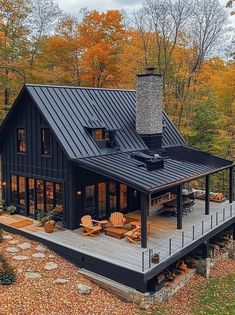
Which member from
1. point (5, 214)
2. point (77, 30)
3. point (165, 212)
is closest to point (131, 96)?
point (165, 212)

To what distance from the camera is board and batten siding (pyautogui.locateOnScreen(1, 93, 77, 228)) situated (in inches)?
590

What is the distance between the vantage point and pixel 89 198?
15.6 m

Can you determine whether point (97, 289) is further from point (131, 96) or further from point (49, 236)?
point (131, 96)

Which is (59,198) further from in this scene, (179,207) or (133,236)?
(179,207)

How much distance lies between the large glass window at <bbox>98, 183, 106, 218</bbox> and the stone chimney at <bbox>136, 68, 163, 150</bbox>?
12.5 feet

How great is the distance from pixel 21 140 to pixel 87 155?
3.88 meters

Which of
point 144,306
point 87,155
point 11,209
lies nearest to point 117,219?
point 87,155

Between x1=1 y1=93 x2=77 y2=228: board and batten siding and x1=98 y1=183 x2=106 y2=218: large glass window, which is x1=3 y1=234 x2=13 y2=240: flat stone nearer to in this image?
x1=1 y1=93 x2=77 y2=228: board and batten siding

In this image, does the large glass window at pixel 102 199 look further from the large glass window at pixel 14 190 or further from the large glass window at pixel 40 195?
the large glass window at pixel 14 190

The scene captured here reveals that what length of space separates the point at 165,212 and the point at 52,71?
1835 cm

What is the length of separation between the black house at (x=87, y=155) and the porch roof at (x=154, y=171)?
3 cm

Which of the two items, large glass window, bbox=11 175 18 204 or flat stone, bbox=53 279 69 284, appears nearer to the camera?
flat stone, bbox=53 279 69 284

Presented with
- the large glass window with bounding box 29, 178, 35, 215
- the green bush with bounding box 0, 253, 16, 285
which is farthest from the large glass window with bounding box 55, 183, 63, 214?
the green bush with bounding box 0, 253, 16, 285

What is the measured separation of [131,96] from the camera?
20922 mm
